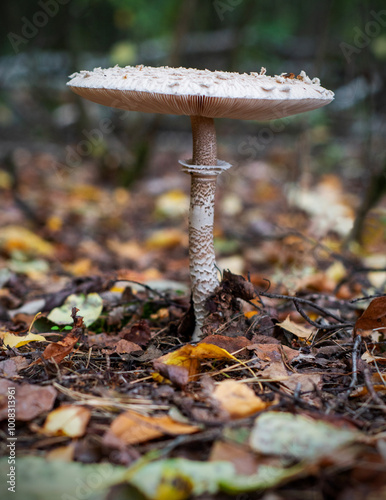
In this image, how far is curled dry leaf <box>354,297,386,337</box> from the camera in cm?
246

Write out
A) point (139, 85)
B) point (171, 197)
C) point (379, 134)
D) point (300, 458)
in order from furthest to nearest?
point (171, 197)
point (379, 134)
point (139, 85)
point (300, 458)

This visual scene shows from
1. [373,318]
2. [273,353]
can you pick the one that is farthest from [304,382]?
[373,318]

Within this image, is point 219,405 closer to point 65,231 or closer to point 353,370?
point 353,370

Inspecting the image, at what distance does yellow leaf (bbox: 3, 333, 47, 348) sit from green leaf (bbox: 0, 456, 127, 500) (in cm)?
100

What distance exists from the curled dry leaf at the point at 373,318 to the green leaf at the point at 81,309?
1.74m

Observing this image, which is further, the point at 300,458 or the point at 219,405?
the point at 219,405

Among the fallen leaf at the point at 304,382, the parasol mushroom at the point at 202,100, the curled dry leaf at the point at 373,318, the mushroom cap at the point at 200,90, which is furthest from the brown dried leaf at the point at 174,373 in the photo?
the mushroom cap at the point at 200,90

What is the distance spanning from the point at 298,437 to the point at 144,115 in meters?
7.35

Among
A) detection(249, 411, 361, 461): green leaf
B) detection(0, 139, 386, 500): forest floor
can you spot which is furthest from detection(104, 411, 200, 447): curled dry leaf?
detection(249, 411, 361, 461): green leaf

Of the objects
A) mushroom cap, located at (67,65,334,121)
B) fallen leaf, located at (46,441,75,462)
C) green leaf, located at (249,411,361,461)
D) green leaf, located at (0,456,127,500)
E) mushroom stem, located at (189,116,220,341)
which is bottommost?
fallen leaf, located at (46,441,75,462)

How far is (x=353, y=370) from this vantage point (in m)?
2.14

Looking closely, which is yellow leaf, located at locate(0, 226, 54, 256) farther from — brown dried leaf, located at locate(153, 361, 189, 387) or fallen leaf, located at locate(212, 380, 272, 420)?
fallen leaf, located at locate(212, 380, 272, 420)

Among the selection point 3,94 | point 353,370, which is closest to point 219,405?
point 353,370

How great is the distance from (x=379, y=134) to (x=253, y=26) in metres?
6.46
